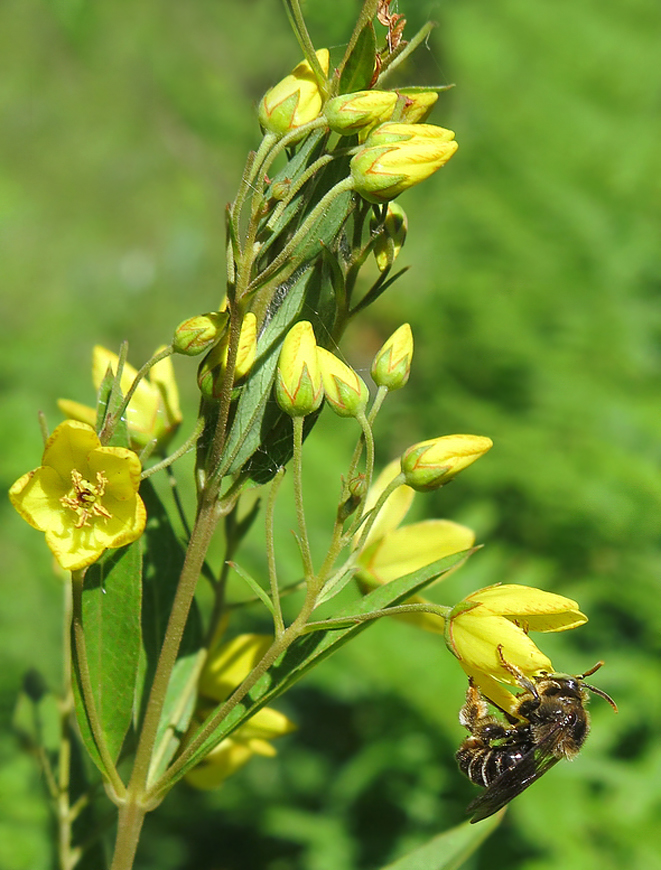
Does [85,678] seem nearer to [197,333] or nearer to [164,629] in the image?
[164,629]

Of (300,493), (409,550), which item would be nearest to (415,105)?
(300,493)

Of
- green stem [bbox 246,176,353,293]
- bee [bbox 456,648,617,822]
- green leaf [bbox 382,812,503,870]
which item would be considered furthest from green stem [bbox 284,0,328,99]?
green leaf [bbox 382,812,503,870]

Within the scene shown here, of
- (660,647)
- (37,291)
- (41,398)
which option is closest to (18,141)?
(37,291)

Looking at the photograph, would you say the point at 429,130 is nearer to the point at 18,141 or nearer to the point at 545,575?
the point at 545,575

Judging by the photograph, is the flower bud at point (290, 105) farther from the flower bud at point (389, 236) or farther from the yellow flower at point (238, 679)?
the yellow flower at point (238, 679)

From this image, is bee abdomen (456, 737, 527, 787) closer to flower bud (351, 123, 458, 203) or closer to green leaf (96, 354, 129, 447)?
green leaf (96, 354, 129, 447)

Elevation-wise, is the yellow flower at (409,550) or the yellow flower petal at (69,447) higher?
the yellow flower petal at (69,447)

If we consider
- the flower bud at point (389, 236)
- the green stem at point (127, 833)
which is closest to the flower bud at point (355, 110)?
the flower bud at point (389, 236)
